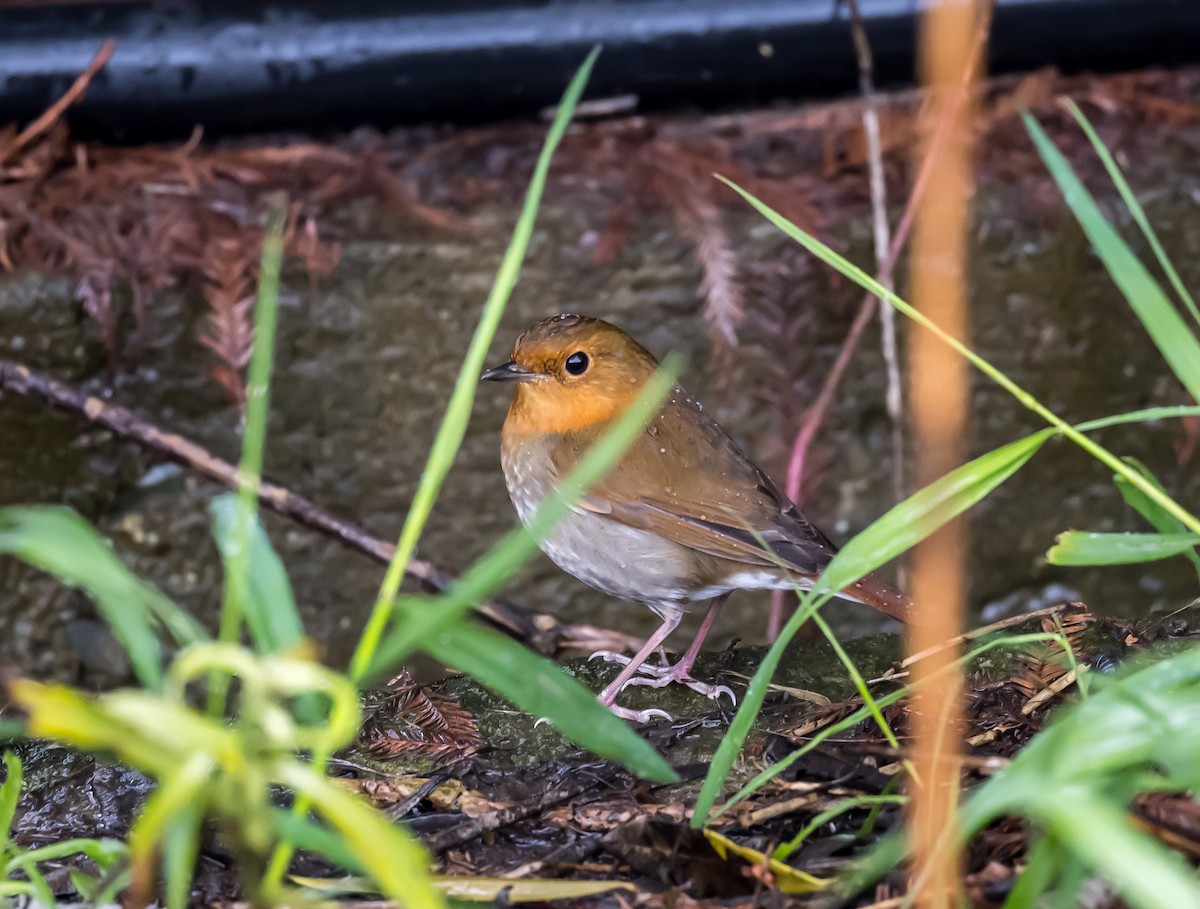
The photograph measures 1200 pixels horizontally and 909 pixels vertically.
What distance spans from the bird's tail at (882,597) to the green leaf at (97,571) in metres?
1.89

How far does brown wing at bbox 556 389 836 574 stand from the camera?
3.36 meters

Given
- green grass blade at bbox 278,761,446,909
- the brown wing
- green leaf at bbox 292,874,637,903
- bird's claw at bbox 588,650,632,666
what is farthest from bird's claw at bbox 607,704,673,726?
green grass blade at bbox 278,761,446,909

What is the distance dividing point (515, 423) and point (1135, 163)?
2.05 m

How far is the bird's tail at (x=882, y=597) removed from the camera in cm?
306

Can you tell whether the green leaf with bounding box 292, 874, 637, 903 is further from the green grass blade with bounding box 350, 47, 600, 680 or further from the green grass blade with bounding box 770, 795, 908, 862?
the green grass blade with bounding box 350, 47, 600, 680

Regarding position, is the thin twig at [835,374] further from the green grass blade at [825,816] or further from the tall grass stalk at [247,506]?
the tall grass stalk at [247,506]

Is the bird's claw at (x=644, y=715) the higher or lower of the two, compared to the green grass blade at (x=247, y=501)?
lower

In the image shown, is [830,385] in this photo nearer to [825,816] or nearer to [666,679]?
[666,679]

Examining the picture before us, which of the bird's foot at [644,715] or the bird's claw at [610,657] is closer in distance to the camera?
the bird's foot at [644,715]

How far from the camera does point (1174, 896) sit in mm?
1035

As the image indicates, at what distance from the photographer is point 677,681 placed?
306 centimetres

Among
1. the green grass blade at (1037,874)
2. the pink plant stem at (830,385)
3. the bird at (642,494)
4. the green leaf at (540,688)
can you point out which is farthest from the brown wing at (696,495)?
the green grass blade at (1037,874)

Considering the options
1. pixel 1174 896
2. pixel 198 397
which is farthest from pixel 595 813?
pixel 198 397

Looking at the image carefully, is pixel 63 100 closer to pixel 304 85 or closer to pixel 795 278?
pixel 304 85
